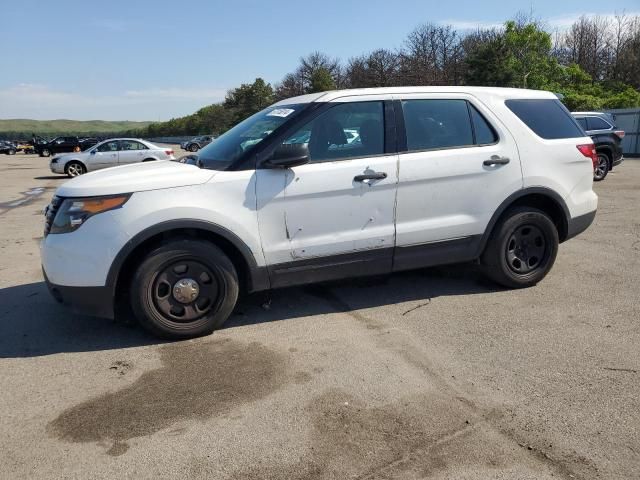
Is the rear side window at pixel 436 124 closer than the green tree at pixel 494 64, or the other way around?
the rear side window at pixel 436 124

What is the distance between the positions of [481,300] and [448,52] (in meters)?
55.8

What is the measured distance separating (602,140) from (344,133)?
495 inches

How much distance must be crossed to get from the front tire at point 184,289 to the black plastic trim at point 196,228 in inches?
5.0

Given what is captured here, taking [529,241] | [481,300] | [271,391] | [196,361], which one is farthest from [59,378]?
[529,241]

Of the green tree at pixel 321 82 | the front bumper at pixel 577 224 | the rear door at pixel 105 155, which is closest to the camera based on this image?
the front bumper at pixel 577 224

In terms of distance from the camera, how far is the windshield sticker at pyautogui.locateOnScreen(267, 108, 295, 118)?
4457 millimetres

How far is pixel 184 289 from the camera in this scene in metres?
4.05

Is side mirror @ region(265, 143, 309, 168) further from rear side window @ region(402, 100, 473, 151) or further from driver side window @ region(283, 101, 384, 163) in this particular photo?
rear side window @ region(402, 100, 473, 151)

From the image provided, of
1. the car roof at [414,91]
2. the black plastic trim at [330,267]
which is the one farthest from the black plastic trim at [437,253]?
the car roof at [414,91]

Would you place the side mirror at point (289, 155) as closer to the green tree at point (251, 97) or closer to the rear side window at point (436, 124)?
the rear side window at point (436, 124)

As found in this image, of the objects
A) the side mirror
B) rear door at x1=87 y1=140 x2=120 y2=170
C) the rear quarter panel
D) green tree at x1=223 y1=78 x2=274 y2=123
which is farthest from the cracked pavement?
green tree at x1=223 y1=78 x2=274 y2=123

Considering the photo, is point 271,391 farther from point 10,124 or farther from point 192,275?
point 10,124

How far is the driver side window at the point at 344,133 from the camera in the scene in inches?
169

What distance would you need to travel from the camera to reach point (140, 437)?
9.36 feet
